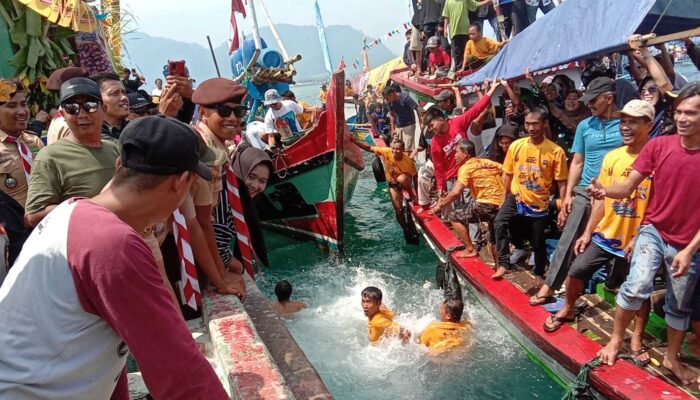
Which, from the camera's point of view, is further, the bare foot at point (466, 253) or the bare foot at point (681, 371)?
the bare foot at point (466, 253)

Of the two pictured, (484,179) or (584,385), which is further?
(484,179)

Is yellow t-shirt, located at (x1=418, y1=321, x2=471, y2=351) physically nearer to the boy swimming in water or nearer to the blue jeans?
the boy swimming in water

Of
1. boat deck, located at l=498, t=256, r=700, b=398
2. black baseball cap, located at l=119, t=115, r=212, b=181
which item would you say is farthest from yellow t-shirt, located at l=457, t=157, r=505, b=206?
black baseball cap, located at l=119, t=115, r=212, b=181

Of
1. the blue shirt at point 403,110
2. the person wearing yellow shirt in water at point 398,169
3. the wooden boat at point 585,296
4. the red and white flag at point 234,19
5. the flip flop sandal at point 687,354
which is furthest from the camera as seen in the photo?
the red and white flag at point 234,19

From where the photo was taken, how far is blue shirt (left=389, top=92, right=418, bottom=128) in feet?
37.2

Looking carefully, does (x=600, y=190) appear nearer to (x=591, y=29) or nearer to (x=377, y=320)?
(x=377, y=320)

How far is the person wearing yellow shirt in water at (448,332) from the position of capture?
15.9 feet

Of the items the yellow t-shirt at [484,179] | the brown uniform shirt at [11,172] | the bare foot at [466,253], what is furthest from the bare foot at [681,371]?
the brown uniform shirt at [11,172]

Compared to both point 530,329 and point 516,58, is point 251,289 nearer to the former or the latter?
point 530,329

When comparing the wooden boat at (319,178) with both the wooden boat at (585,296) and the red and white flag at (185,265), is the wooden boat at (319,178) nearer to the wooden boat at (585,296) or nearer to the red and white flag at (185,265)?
the wooden boat at (585,296)

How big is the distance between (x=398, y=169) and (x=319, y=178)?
1.35m

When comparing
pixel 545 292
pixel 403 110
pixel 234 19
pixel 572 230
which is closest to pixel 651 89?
pixel 572 230

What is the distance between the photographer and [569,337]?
413 centimetres

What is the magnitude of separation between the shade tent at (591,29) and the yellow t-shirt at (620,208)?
1.00 metres
